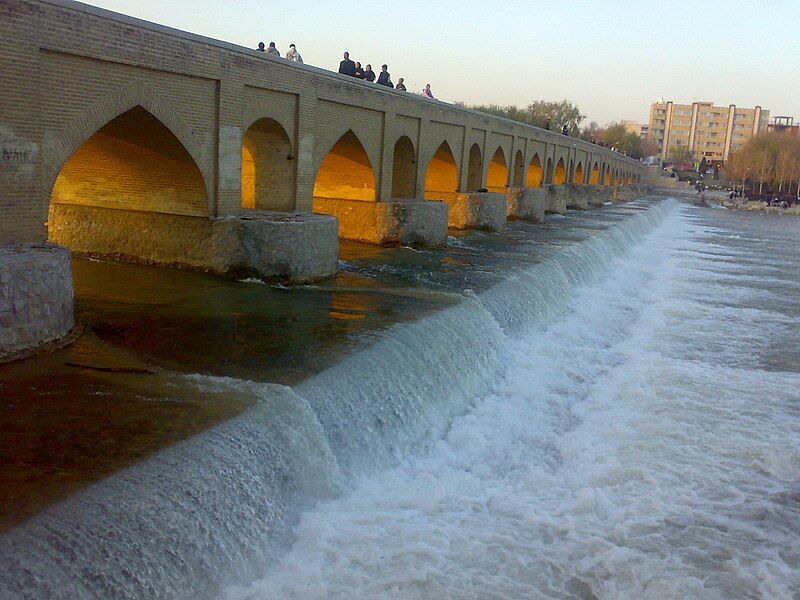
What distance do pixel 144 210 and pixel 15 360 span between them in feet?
15.5

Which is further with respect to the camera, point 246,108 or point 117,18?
point 246,108

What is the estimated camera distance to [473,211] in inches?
793

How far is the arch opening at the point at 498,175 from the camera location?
2512 centimetres

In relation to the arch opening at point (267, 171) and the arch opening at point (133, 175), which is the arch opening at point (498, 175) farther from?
the arch opening at point (133, 175)

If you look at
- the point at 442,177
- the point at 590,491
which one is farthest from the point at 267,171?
the point at 442,177

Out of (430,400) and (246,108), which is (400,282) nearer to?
(246,108)

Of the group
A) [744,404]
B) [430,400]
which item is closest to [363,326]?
[430,400]

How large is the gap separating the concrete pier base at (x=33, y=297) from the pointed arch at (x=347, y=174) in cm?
827

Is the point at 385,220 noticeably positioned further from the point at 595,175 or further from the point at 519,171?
the point at 595,175

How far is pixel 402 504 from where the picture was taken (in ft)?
18.2

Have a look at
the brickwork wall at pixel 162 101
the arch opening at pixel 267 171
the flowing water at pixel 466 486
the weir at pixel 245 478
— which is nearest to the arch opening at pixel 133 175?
the brickwork wall at pixel 162 101

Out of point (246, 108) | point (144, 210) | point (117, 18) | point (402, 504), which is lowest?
point (402, 504)

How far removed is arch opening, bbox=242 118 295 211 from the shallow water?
185 inches

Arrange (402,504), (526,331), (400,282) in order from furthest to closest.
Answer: (400,282)
(526,331)
(402,504)
